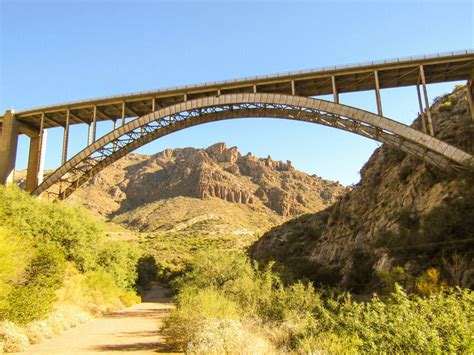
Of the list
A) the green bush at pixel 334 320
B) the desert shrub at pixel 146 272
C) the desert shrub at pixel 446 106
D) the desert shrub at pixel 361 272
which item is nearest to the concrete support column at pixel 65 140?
the green bush at pixel 334 320

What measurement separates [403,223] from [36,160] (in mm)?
26627

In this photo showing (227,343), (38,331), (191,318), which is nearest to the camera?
(227,343)

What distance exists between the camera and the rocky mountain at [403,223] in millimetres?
20344

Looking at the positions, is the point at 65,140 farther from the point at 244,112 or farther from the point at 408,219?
the point at 408,219

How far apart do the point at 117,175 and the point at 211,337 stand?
164727 millimetres

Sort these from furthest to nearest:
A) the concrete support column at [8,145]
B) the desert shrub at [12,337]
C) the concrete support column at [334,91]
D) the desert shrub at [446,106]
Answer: the desert shrub at [446,106] → the concrete support column at [8,145] → the concrete support column at [334,91] → the desert shrub at [12,337]

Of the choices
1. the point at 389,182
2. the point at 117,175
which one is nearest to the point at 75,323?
the point at 389,182

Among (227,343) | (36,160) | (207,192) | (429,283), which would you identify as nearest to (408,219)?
(429,283)

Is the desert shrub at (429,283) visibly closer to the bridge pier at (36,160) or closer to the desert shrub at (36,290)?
the desert shrub at (36,290)

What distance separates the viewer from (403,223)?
83.5 feet

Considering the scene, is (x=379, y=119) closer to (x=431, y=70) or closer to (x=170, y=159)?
(x=431, y=70)

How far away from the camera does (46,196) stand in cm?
2859

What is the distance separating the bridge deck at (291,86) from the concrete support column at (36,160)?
4.14 feet

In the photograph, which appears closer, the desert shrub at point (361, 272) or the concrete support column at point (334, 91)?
the concrete support column at point (334, 91)
